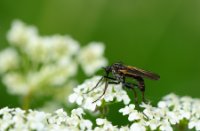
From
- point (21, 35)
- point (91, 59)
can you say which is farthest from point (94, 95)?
point (21, 35)

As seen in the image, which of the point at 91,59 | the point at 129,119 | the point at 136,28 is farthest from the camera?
the point at 136,28

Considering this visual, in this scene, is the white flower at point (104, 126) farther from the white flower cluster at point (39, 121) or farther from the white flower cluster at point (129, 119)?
the white flower cluster at point (39, 121)

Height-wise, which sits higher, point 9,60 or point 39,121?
point 9,60

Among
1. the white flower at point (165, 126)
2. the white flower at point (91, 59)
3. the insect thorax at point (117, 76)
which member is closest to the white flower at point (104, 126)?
the white flower at point (165, 126)

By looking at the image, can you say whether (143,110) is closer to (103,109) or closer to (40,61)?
(103,109)

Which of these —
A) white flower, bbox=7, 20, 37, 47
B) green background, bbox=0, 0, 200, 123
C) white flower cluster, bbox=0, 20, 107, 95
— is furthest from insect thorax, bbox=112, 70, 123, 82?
green background, bbox=0, 0, 200, 123
